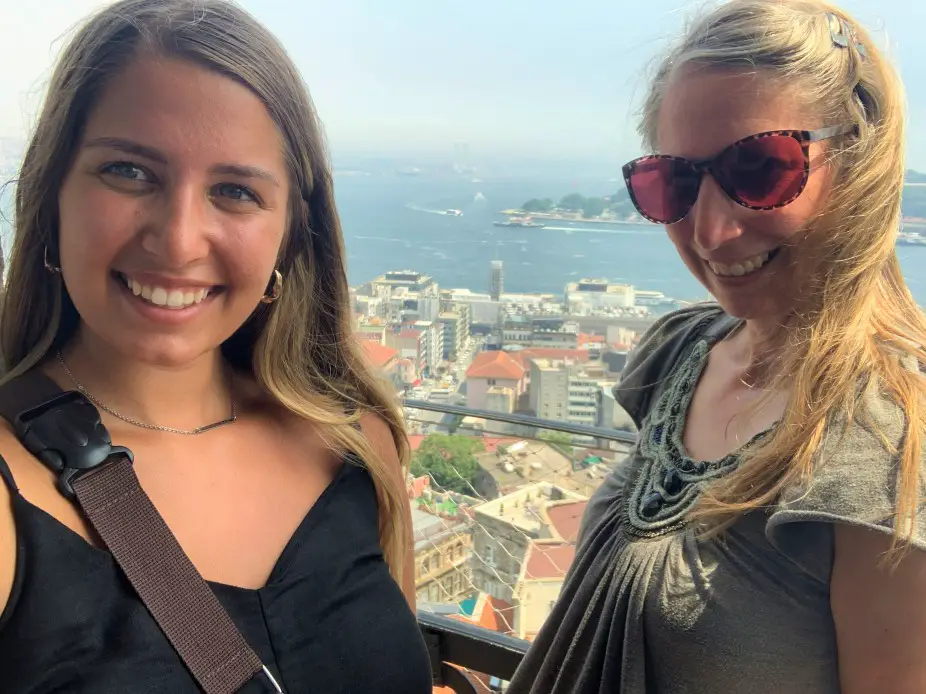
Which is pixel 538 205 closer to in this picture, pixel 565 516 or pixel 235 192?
pixel 565 516

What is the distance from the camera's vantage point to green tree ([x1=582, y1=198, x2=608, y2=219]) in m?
3.00

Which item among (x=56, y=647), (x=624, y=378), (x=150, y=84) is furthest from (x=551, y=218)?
(x=56, y=647)

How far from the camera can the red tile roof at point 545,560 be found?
91.9 inches

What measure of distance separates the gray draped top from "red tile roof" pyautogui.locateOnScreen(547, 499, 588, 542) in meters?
0.99

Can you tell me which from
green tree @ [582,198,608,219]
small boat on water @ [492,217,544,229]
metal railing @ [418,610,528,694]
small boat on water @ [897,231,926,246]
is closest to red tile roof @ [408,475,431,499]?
metal railing @ [418,610,528,694]

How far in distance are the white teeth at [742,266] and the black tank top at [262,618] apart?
0.67 metres

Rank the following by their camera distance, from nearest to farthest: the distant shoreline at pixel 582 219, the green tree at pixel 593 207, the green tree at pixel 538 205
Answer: the distant shoreline at pixel 582 219, the green tree at pixel 593 207, the green tree at pixel 538 205

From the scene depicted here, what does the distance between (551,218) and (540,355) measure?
689 mm

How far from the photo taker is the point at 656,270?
3455mm

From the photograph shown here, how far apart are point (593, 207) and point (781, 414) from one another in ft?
7.46

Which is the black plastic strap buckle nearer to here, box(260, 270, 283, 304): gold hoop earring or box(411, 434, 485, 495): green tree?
box(260, 270, 283, 304): gold hoop earring

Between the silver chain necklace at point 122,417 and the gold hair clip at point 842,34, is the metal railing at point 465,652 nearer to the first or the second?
the silver chain necklace at point 122,417

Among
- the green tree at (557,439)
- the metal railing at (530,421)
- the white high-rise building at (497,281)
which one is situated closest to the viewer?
the metal railing at (530,421)

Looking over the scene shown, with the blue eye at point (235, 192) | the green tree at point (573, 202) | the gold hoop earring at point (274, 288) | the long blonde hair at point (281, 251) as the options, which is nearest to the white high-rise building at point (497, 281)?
the green tree at point (573, 202)
